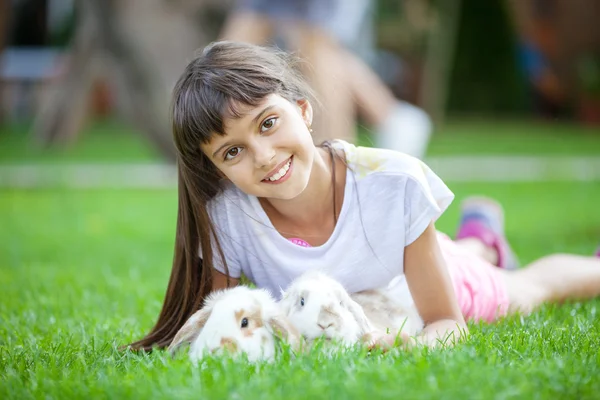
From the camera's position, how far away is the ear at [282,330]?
2.00 metres

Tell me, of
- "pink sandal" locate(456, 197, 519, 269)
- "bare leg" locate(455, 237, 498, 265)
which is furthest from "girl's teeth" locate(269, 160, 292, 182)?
"pink sandal" locate(456, 197, 519, 269)

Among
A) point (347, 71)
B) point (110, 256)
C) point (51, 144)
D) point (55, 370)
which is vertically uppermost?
point (347, 71)

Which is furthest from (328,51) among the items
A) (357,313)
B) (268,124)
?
(357,313)

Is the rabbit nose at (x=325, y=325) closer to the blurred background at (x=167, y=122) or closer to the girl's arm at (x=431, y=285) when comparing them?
the girl's arm at (x=431, y=285)

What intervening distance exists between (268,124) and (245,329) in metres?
0.58

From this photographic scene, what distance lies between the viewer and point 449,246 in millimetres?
2883

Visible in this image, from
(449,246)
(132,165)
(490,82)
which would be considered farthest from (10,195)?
(490,82)

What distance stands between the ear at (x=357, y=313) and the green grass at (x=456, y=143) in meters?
6.58

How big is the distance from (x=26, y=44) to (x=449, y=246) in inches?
625

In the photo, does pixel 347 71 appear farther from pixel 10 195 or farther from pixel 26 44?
pixel 26 44

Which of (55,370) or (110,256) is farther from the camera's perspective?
(110,256)

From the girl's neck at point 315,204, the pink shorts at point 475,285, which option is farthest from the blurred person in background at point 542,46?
the girl's neck at point 315,204

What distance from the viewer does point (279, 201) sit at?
8.23ft

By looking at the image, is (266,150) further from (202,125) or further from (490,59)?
(490,59)
